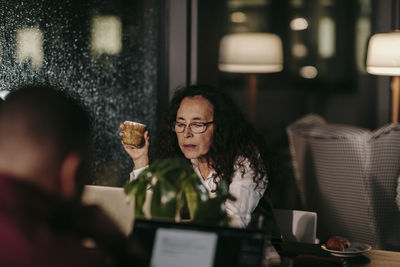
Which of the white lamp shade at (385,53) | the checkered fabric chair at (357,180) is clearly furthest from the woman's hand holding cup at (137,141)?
the white lamp shade at (385,53)

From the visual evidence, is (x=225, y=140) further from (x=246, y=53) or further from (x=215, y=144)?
(x=246, y=53)

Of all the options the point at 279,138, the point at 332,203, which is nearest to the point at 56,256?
the point at 332,203

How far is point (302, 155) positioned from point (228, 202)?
1763 mm

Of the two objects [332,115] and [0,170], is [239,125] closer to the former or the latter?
[0,170]

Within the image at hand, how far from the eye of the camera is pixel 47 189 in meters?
0.85

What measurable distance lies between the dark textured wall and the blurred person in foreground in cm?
178

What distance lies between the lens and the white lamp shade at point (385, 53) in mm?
3359

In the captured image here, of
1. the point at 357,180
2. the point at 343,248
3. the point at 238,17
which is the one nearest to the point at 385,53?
the point at 357,180

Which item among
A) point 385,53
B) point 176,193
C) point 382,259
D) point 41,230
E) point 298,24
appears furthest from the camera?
point 298,24

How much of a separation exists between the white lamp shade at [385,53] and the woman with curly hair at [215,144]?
1587 mm

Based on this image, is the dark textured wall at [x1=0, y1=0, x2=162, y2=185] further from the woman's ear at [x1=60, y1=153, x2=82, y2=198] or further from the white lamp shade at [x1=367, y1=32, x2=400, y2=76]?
the woman's ear at [x1=60, y1=153, x2=82, y2=198]

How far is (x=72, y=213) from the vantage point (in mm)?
834

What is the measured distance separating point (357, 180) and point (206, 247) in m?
2.12

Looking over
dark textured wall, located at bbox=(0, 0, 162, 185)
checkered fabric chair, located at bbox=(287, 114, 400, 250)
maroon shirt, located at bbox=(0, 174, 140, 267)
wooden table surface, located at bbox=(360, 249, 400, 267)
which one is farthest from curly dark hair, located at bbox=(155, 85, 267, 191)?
maroon shirt, located at bbox=(0, 174, 140, 267)
